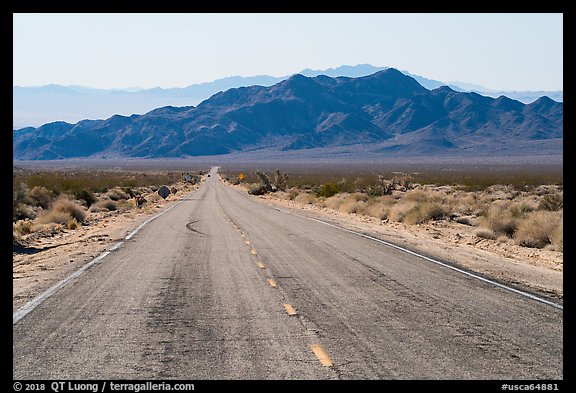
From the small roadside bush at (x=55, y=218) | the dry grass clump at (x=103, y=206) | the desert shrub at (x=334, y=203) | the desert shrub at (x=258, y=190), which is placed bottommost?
the desert shrub at (x=258, y=190)

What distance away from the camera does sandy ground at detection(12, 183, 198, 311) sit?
41.5 feet

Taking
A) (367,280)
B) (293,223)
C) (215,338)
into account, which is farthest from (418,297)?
(293,223)

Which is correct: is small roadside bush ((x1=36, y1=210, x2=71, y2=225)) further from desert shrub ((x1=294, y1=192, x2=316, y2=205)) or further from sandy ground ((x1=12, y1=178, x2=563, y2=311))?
desert shrub ((x1=294, y1=192, x2=316, y2=205))

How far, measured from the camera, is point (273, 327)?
29.5 feet

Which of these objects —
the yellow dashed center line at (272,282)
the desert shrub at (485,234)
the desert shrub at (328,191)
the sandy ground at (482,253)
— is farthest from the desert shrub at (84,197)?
the yellow dashed center line at (272,282)

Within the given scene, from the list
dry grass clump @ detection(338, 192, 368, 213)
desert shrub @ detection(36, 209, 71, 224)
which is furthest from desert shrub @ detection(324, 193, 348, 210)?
desert shrub @ detection(36, 209, 71, 224)

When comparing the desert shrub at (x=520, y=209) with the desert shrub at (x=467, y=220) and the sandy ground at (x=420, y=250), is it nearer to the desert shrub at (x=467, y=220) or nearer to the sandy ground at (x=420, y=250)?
the desert shrub at (x=467, y=220)

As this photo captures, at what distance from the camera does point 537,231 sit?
22.2 metres

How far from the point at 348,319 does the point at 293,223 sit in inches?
776

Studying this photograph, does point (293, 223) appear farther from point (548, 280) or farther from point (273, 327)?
point (273, 327)

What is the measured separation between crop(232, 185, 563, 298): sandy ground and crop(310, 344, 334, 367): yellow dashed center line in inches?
218

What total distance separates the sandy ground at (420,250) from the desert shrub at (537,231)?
1.62ft

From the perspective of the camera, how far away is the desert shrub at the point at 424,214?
31.6 meters

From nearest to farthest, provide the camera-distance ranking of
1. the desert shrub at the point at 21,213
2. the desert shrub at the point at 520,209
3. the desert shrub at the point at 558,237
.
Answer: the desert shrub at the point at 558,237, the desert shrub at the point at 520,209, the desert shrub at the point at 21,213
